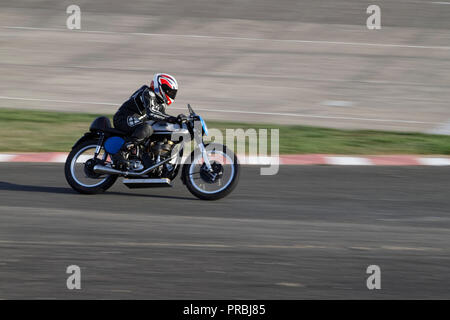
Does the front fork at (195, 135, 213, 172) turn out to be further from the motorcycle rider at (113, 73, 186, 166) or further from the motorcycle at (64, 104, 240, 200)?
the motorcycle rider at (113, 73, 186, 166)

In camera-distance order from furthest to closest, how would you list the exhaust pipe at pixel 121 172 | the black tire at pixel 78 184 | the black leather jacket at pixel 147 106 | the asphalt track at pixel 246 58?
the asphalt track at pixel 246 58, the black tire at pixel 78 184, the exhaust pipe at pixel 121 172, the black leather jacket at pixel 147 106

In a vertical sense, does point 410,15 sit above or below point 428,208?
above

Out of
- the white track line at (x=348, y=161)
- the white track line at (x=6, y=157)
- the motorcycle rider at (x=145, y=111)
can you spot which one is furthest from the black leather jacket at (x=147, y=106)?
the white track line at (x=348, y=161)

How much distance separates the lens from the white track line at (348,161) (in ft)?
38.9

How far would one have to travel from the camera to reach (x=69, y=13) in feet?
85.9

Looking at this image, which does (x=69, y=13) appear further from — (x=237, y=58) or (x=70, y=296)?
(x=70, y=296)

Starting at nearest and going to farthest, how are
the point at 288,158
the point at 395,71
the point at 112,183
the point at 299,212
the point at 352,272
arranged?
the point at 352,272, the point at 299,212, the point at 112,183, the point at 288,158, the point at 395,71

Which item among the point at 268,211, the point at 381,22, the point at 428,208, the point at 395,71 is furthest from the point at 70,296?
the point at 381,22

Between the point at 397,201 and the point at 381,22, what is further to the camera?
the point at 381,22

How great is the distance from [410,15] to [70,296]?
21820 mm

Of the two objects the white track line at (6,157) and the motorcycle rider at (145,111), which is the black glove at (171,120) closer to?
the motorcycle rider at (145,111)

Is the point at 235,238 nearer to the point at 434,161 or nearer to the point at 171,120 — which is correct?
the point at 171,120

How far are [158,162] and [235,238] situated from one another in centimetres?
204

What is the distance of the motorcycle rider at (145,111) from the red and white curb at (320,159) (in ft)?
8.79
